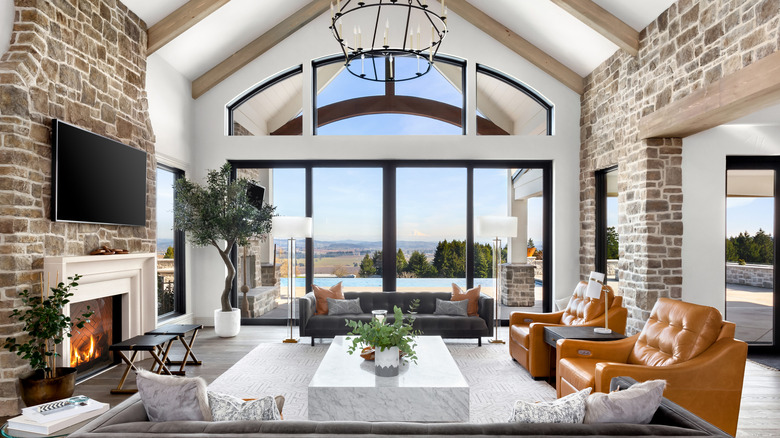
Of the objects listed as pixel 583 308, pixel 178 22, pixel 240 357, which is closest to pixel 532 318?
pixel 583 308

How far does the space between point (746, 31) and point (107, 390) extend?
6428mm

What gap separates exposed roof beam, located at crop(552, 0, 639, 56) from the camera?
5.64 metres

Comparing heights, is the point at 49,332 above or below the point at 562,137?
below

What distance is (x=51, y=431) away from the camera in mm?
2311

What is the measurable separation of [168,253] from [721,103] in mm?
6933

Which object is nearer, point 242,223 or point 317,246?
point 242,223

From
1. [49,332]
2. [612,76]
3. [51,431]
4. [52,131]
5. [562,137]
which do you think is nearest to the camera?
[51,431]

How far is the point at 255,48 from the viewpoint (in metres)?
7.43

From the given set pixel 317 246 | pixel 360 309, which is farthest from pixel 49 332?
pixel 317 246

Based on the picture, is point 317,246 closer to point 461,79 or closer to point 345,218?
point 345,218

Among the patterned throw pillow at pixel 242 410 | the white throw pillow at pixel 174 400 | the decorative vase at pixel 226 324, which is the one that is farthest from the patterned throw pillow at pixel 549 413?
the decorative vase at pixel 226 324

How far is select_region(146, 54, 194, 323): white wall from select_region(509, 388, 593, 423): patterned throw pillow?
19.7ft

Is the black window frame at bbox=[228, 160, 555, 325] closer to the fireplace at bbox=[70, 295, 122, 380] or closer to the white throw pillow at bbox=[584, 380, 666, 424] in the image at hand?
the fireplace at bbox=[70, 295, 122, 380]

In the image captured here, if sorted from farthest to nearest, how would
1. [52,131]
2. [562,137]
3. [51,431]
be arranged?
[562,137] < [52,131] < [51,431]
